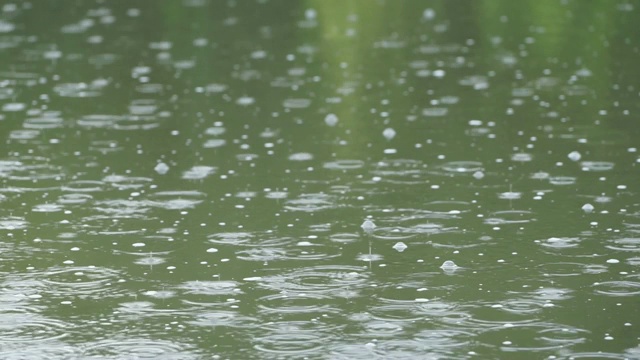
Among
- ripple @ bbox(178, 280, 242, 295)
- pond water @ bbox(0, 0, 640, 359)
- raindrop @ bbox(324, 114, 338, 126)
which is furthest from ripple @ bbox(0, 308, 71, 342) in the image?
raindrop @ bbox(324, 114, 338, 126)

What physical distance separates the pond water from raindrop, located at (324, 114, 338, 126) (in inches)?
1.6

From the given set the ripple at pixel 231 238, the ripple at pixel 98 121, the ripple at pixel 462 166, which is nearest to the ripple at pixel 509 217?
the ripple at pixel 462 166

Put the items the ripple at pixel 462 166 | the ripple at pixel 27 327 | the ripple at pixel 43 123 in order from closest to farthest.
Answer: the ripple at pixel 27 327
the ripple at pixel 462 166
the ripple at pixel 43 123

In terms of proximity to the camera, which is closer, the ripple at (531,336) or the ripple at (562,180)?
the ripple at (531,336)

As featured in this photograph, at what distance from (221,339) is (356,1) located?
21580mm

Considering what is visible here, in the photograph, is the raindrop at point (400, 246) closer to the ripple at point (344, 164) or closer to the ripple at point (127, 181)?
the ripple at point (344, 164)

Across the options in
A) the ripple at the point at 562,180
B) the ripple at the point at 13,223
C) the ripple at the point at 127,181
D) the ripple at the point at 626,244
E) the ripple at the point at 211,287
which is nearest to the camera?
the ripple at the point at 211,287

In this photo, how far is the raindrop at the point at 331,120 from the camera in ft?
48.7

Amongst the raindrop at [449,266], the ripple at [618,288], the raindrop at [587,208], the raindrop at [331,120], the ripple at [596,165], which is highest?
the raindrop at [331,120]

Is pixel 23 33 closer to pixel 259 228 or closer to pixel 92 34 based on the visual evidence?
pixel 92 34

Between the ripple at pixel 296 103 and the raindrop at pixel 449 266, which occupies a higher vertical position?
the ripple at pixel 296 103

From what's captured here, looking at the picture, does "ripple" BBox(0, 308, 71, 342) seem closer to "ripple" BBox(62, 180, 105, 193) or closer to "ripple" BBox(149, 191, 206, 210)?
"ripple" BBox(149, 191, 206, 210)

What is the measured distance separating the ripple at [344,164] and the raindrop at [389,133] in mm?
1124

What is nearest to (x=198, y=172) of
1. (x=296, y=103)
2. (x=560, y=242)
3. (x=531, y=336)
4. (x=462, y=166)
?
(x=462, y=166)
